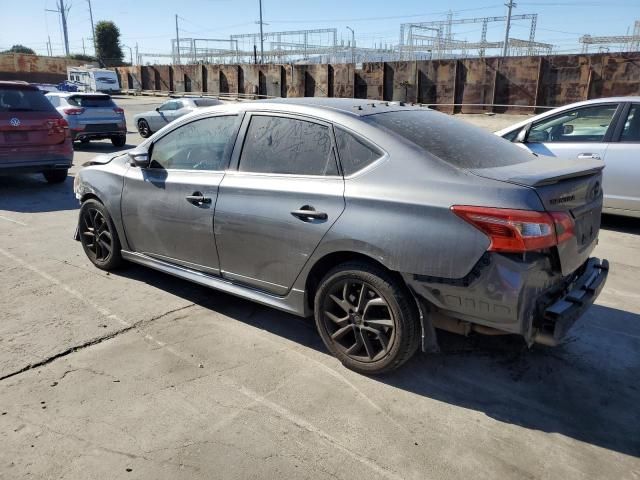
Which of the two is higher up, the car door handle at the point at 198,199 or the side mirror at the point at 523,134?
the side mirror at the point at 523,134

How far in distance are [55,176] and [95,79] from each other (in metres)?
36.8

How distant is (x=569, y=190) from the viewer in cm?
295

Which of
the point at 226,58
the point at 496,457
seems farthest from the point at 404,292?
the point at 226,58

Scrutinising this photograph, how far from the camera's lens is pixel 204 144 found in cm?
402

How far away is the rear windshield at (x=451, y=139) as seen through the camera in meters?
3.12

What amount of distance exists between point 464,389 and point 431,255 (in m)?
0.97

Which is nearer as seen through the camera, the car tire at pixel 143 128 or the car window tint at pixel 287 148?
the car window tint at pixel 287 148

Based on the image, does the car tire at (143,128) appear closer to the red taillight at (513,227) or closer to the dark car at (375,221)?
the dark car at (375,221)

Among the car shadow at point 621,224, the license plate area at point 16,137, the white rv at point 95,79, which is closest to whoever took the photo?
the car shadow at point 621,224

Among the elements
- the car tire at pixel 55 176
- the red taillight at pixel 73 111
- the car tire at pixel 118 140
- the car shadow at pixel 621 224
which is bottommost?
the car shadow at pixel 621 224

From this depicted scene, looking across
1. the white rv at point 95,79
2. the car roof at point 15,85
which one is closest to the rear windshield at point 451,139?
the car roof at point 15,85

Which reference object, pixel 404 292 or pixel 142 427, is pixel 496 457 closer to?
pixel 404 292

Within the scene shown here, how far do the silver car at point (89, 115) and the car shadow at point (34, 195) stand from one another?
3698 mm

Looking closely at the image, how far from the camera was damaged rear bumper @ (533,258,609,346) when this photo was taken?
9.05 ft
